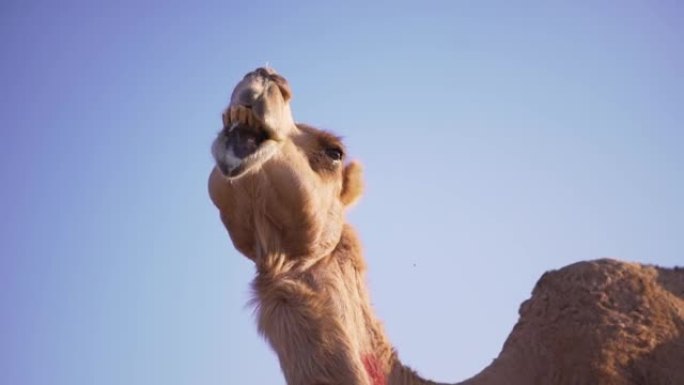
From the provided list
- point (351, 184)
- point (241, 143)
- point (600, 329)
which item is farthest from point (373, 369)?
point (600, 329)

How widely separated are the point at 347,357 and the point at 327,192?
0.95 meters

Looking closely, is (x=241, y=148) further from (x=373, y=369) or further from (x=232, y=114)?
(x=373, y=369)

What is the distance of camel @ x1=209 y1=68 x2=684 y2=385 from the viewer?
3.83 meters

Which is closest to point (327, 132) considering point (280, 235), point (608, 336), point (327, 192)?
point (327, 192)

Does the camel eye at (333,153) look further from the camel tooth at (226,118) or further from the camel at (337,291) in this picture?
the camel tooth at (226,118)

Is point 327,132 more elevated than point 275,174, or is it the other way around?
point 327,132

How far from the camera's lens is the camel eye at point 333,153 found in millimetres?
4449

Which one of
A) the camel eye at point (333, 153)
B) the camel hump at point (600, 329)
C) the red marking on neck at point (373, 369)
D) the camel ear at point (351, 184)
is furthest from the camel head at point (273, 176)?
the camel hump at point (600, 329)

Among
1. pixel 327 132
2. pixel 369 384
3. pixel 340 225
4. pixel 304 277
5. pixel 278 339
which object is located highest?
pixel 327 132

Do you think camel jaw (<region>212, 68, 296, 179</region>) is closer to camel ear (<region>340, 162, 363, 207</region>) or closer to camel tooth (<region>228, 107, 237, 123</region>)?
camel tooth (<region>228, 107, 237, 123</region>)

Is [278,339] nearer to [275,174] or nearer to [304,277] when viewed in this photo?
[304,277]

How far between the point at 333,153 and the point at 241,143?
2.54 ft

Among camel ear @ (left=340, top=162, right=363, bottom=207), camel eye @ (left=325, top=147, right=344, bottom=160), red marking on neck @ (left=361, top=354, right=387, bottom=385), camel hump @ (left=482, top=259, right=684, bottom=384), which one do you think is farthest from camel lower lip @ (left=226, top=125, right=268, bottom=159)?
camel hump @ (left=482, top=259, right=684, bottom=384)

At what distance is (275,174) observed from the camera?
4.08m
